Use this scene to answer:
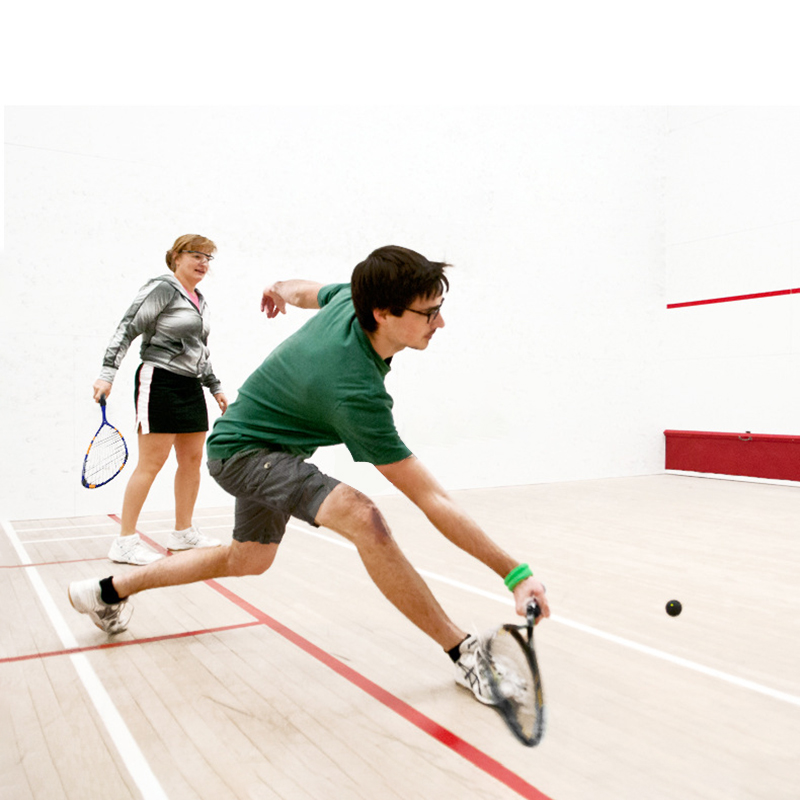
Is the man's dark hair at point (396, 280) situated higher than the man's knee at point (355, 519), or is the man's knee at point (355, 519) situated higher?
the man's dark hair at point (396, 280)

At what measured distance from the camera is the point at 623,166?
610 cm

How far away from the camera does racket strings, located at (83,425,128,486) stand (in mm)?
3982

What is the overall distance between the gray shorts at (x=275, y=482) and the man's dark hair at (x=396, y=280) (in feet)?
1.20

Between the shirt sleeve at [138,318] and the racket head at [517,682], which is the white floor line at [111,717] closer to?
the racket head at [517,682]

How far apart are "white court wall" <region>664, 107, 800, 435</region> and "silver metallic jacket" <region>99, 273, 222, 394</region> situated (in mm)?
4361

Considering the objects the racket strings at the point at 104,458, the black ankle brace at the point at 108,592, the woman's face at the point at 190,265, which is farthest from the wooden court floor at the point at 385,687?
the woman's face at the point at 190,265

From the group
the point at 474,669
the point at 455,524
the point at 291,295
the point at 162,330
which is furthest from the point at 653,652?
the point at 162,330

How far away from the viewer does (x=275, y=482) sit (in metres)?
1.58

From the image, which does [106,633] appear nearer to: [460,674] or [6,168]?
[460,674]

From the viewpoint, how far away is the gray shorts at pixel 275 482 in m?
1.57

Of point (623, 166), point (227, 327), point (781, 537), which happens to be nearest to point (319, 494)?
point (781, 537)

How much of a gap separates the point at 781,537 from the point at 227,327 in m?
3.05

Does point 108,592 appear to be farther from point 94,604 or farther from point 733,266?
point 733,266

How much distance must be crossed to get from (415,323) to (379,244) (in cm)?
358
